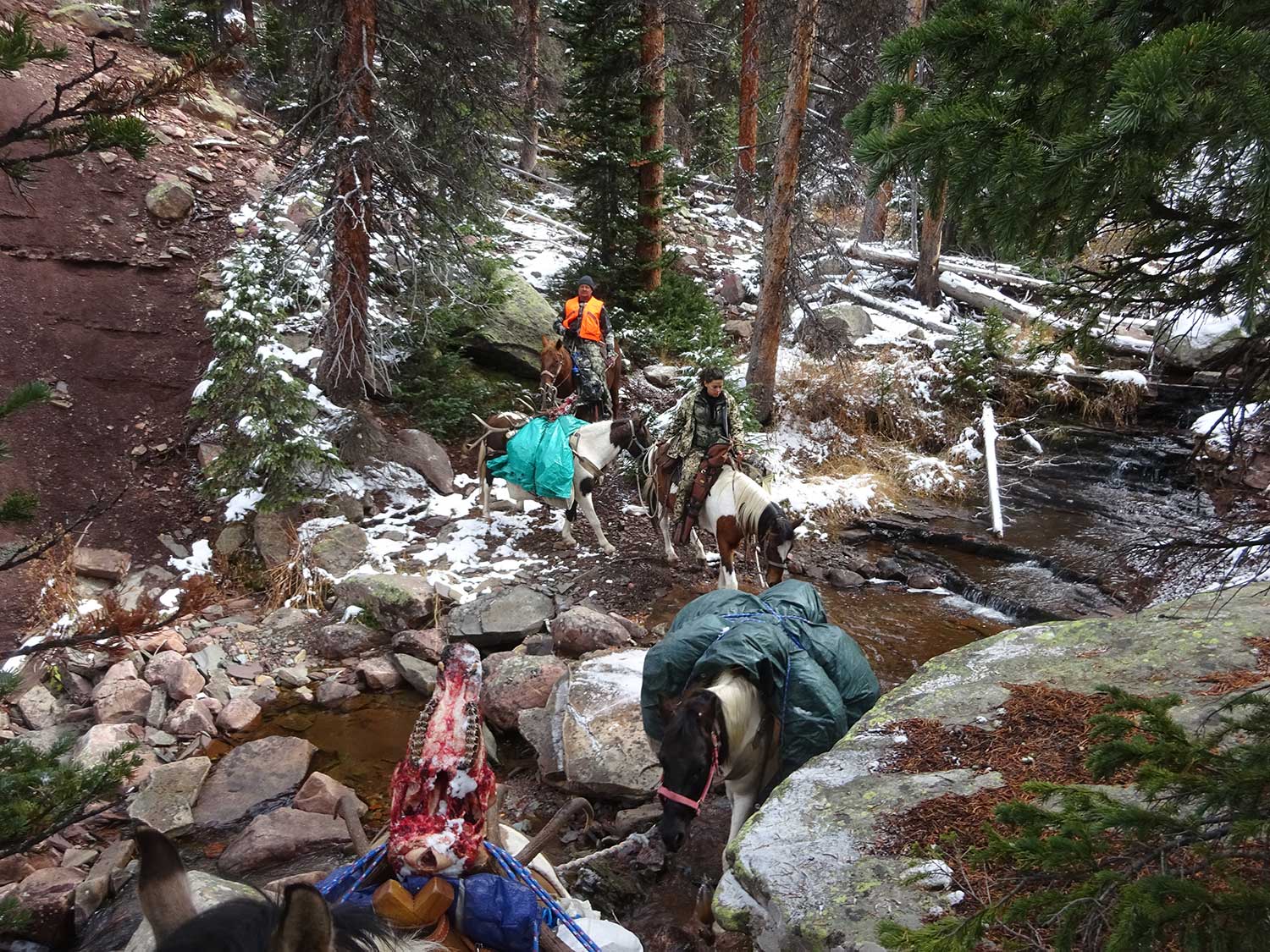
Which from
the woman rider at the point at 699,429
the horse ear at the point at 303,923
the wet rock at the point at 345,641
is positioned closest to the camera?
the horse ear at the point at 303,923

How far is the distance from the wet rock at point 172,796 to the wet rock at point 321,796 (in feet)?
2.54

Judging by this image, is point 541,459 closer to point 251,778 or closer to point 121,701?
point 251,778

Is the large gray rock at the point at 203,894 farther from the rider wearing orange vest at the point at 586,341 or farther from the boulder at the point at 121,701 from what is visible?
the rider wearing orange vest at the point at 586,341

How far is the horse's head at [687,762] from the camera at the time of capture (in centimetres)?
392

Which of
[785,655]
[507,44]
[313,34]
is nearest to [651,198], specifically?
[507,44]

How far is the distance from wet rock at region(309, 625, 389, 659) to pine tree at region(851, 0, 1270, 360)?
266 inches

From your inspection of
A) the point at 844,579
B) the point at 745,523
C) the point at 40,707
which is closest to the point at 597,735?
the point at 745,523

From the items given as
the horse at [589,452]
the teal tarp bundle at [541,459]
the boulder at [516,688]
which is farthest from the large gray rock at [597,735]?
the horse at [589,452]

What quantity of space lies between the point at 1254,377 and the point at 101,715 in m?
7.97

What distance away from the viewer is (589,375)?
34.9 ft

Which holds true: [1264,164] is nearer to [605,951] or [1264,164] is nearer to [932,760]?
[932,760]

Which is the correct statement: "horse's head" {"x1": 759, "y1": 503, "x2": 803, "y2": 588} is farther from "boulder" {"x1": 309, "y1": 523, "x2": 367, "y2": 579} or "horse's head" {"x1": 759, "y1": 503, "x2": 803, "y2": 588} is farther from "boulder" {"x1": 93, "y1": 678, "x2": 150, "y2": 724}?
"boulder" {"x1": 93, "y1": 678, "x2": 150, "y2": 724}

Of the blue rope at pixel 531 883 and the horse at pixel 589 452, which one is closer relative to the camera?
the blue rope at pixel 531 883

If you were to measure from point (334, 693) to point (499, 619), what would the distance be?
5.56 feet
